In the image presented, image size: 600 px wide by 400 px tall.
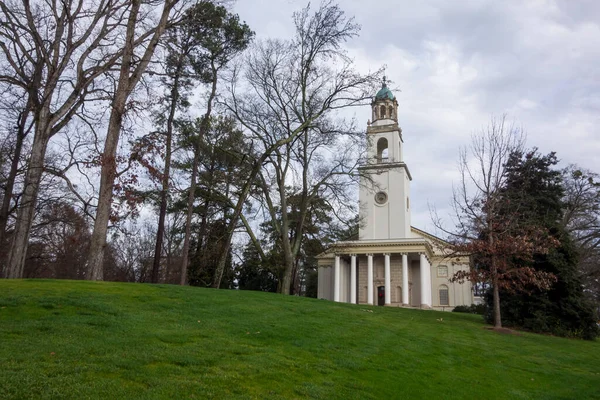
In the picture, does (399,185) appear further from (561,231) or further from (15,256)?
(15,256)

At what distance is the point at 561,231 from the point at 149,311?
21.1m

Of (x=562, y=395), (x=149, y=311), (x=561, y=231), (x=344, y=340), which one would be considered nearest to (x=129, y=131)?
(x=149, y=311)

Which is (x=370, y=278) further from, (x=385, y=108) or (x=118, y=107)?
(x=118, y=107)

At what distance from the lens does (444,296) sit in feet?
173

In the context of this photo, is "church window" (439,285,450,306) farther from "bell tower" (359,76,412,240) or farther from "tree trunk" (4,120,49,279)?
"tree trunk" (4,120,49,279)

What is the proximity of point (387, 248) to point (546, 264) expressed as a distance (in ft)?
75.4

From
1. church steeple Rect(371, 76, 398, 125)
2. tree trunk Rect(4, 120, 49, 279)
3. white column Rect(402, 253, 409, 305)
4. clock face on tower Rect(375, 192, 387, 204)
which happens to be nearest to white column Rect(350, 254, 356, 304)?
white column Rect(402, 253, 409, 305)

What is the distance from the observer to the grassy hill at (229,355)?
233 inches

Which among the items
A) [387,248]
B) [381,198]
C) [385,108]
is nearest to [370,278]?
[387,248]

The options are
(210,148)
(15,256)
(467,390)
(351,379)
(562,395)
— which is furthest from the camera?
(210,148)

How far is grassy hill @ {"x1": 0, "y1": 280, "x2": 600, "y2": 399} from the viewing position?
19.4 feet

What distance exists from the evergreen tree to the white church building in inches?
745

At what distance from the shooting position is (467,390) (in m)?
8.59

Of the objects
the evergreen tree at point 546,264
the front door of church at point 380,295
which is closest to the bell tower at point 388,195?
the front door of church at point 380,295
